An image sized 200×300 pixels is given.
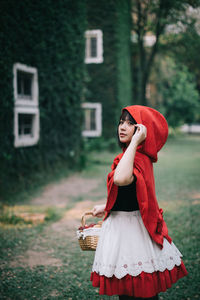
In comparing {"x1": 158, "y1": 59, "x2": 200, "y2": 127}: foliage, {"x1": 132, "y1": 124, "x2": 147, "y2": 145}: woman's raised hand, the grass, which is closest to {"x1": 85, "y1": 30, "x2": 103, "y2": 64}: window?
{"x1": 158, "y1": 59, "x2": 200, "y2": 127}: foliage

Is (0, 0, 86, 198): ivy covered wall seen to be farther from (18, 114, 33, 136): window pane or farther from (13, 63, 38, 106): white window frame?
(18, 114, 33, 136): window pane

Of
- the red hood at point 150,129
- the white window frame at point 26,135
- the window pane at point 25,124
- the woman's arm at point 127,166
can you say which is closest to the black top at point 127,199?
the woman's arm at point 127,166

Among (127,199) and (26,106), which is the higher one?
(26,106)

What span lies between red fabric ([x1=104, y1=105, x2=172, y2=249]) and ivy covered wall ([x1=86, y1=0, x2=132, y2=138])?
1215 centimetres

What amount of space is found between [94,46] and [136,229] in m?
13.8

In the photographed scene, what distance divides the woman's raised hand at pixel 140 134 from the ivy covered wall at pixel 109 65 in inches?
482

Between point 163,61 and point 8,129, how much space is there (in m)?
18.9

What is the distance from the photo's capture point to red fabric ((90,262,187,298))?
2.02 meters

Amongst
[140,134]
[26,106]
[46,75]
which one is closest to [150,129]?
[140,134]

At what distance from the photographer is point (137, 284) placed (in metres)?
2.04

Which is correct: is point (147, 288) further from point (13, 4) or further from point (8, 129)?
point (13, 4)

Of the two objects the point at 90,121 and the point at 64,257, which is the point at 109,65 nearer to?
the point at 90,121

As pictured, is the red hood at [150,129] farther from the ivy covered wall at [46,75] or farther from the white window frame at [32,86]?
the white window frame at [32,86]

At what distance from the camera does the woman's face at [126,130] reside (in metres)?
2.25
